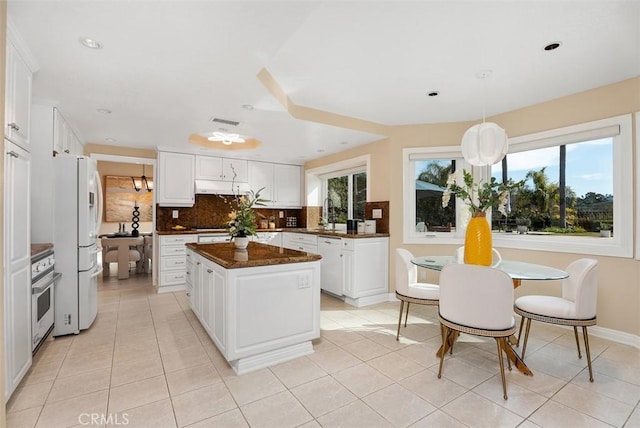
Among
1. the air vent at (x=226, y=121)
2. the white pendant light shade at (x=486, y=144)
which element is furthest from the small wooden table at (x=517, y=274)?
the air vent at (x=226, y=121)

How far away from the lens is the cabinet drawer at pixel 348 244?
393 cm

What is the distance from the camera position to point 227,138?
471cm

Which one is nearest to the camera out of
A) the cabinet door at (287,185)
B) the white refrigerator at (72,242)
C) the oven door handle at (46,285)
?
the oven door handle at (46,285)

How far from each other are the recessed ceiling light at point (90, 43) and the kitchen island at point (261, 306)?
168 centimetres

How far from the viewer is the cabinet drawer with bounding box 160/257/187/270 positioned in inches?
181

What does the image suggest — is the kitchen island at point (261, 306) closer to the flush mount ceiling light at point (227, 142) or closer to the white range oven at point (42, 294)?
the white range oven at point (42, 294)

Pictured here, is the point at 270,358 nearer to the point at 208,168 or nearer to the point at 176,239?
the point at 176,239

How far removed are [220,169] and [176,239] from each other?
147cm

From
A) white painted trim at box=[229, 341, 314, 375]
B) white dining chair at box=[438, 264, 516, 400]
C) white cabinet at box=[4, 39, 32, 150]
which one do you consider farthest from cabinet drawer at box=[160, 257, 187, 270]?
white dining chair at box=[438, 264, 516, 400]

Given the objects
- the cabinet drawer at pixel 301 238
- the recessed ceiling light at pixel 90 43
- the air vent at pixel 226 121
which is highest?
the recessed ceiling light at pixel 90 43

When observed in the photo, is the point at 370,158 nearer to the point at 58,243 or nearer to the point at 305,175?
the point at 305,175

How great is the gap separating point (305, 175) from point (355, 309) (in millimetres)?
3264

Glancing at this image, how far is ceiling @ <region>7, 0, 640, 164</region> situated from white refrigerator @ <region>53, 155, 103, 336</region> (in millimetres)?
723

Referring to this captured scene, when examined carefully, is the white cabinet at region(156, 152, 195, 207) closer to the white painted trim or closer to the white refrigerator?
the white refrigerator
